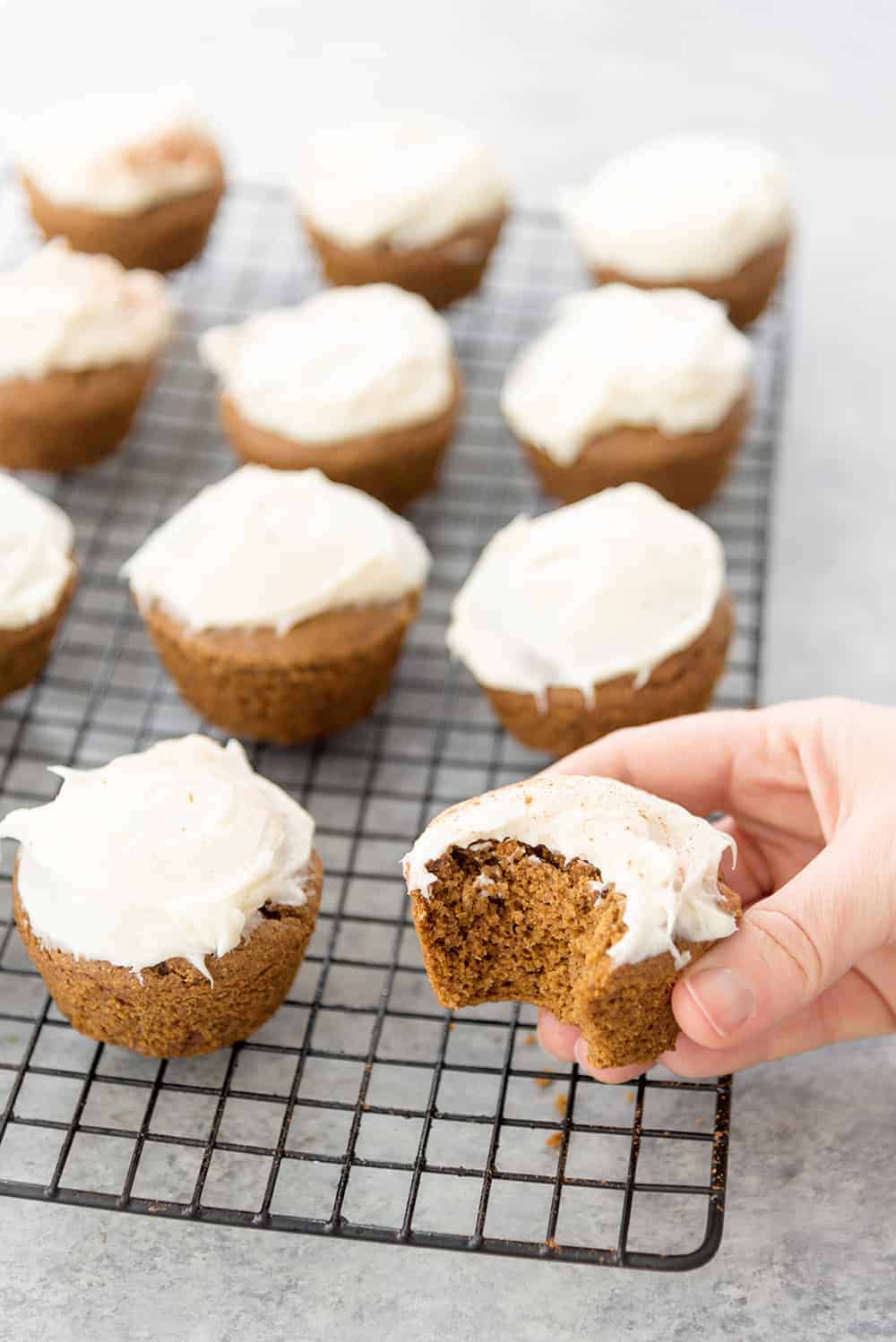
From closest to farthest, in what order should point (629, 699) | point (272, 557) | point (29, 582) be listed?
1. point (629, 699)
2. point (272, 557)
3. point (29, 582)

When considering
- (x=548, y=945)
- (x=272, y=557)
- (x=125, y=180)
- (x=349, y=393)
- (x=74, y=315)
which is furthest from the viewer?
(x=125, y=180)

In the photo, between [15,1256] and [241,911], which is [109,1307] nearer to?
[15,1256]

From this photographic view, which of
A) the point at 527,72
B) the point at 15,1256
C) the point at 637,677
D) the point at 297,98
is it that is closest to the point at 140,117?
the point at 297,98

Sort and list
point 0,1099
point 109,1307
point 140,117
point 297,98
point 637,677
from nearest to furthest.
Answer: point 109,1307
point 0,1099
point 637,677
point 140,117
point 297,98

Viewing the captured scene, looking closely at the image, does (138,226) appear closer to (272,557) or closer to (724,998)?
(272,557)

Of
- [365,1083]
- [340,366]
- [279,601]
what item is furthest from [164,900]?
[340,366]

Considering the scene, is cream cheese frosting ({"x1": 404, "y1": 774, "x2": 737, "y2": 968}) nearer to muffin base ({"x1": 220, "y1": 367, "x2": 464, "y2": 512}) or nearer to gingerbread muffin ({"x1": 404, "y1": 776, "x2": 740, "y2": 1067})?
gingerbread muffin ({"x1": 404, "y1": 776, "x2": 740, "y2": 1067})

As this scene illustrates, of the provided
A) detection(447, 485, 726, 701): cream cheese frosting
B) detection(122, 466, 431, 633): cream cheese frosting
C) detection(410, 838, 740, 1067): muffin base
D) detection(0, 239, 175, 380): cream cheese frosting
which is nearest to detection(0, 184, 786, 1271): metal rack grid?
detection(410, 838, 740, 1067): muffin base
